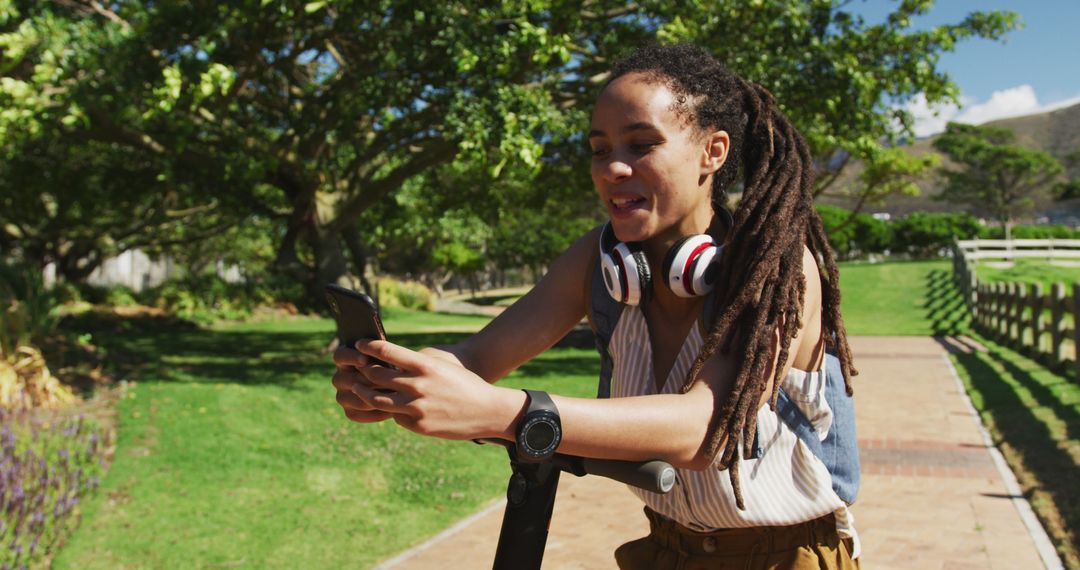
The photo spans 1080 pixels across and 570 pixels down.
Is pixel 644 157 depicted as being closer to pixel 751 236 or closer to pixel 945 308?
pixel 751 236

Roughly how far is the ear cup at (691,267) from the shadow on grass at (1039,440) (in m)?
4.61

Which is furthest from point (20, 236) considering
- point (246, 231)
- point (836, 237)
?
point (836, 237)

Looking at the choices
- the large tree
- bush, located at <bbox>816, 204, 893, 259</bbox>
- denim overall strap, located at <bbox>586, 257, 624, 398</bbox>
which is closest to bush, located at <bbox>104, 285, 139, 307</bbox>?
the large tree

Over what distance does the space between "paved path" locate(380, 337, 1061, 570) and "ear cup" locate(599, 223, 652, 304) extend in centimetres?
399

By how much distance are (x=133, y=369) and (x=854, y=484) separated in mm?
12125

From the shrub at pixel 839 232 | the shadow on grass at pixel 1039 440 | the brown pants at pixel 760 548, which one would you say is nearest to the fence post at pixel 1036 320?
the shadow on grass at pixel 1039 440

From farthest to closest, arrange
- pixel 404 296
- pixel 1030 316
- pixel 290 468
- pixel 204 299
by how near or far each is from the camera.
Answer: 1. pixel 404 296
2. pixel 204 299
3. pixel 1030 316
4. pixel 290 468

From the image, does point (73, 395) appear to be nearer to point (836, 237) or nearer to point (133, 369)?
point (133, 369)

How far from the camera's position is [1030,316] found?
15.1 m

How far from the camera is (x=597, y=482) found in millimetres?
7590

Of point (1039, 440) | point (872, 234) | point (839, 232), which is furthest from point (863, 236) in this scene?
point (1039, 440)

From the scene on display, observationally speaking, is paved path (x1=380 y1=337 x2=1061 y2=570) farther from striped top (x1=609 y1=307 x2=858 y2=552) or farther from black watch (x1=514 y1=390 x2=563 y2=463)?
black watch (x1=514 y1=390 x2=563 y2=463)

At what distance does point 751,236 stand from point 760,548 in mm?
661

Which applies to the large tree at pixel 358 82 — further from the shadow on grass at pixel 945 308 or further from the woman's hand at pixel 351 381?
the shadow on grass at pixel 945 308
